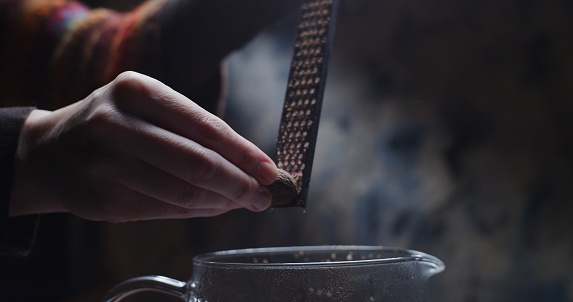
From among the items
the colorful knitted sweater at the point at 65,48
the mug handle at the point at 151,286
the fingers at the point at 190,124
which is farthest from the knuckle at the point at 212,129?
the colorful knitted sweater at the point at 65,48

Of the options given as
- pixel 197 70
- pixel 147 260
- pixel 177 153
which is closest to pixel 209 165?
pixel 177 153

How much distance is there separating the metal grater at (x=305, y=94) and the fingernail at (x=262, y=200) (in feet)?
0.06

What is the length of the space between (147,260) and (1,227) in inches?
12.9

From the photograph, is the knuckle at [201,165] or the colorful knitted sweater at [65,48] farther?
the colorful knitted sweater at [65,48]

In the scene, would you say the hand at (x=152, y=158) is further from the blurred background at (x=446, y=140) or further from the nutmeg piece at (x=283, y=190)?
the blurred background at (x=446, y=140)

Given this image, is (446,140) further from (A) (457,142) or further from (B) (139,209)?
(B) (139,209)

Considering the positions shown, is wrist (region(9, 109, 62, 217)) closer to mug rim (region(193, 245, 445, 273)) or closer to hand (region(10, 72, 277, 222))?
hand (region(10, 72, 277, 222))

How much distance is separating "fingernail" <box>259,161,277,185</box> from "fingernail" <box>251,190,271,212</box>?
0.4 inches

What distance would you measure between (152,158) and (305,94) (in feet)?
0.46

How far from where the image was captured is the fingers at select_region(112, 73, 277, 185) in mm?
414

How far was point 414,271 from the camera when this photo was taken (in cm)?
40

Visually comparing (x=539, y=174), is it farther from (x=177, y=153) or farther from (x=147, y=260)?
(x=147, y=260)

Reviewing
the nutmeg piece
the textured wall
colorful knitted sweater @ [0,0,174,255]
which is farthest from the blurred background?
the nutmeg piece

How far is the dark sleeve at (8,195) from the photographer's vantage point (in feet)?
1.68
